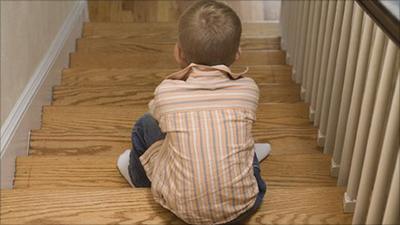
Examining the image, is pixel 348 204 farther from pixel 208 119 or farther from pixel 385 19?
pixel 385 19

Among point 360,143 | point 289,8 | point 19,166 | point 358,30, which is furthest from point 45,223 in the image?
point 289,8

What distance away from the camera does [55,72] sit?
2.73m

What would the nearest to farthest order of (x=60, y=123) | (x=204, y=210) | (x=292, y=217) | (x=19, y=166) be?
(x=204, y=210) → (x=292, y=217) → (x=19, y=166) → (x=60, y=123)

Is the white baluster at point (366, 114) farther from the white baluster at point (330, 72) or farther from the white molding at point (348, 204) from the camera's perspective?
the white baluster at point (330, 72)

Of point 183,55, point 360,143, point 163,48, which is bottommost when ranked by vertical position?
point 163,48

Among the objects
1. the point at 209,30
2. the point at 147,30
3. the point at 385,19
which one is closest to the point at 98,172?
the point at 209,30

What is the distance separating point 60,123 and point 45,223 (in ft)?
2.45

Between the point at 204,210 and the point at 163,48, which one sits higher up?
the point at 204,210

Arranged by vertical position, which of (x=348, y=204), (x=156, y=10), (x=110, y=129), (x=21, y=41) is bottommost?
(x=156, y=10)

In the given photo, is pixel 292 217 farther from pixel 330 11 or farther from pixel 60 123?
pixel 60 123

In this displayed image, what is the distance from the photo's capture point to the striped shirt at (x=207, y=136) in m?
1.53

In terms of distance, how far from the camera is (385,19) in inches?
50.7

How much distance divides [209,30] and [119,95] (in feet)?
3.92

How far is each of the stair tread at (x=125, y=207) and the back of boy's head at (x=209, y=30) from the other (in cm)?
47
